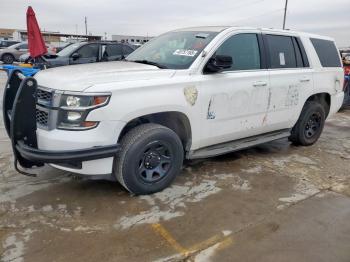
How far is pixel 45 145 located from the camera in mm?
3271

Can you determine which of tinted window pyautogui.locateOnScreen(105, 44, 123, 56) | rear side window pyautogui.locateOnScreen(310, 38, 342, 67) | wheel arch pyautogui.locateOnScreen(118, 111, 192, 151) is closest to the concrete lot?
wheel arch pyautogui.locateOnScreen(118, 111, 192, 151)

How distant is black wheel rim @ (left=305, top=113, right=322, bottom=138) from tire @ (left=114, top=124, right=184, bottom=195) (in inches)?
113

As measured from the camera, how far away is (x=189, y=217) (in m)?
3.40

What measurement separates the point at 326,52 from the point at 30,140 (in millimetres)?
4825

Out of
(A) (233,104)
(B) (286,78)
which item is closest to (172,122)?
(A) (233,104)

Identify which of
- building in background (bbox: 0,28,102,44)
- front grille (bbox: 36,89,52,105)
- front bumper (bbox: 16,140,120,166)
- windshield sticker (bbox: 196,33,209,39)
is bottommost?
front bumper (bbox: 16,140,120,166)

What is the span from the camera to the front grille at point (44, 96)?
3338 millimetres

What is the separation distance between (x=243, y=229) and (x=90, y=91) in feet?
6.11

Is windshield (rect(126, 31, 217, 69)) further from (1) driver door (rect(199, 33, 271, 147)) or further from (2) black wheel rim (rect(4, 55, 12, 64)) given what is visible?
(2) black wheel rim (rect(4, 55, 12, 64))

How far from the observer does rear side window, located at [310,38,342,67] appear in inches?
224

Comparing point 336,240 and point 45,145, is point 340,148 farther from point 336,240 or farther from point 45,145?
point 45,145

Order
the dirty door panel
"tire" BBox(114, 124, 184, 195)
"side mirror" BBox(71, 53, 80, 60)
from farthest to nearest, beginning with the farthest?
"side mirror" BBox(71, 53, 80, 60) → the dirty door panel → "tire" BBox(114, 124, 184, 195)

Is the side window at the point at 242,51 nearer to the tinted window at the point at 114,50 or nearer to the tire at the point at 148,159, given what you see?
the tire at the point at 148,159

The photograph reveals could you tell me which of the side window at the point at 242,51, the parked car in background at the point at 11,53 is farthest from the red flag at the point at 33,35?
the parked car in background at the point at 11,53
